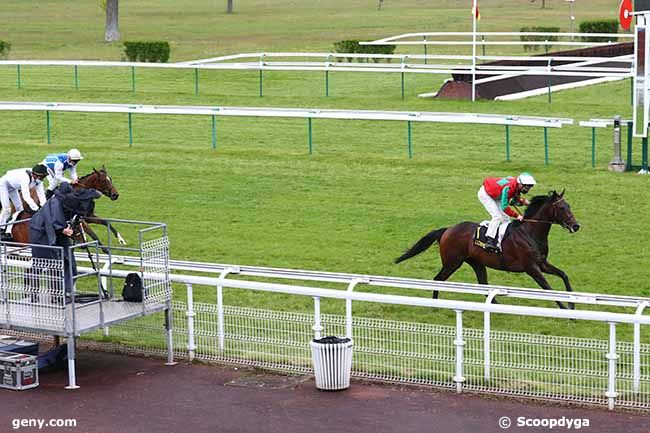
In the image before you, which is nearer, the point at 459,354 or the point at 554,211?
the point at 459,354

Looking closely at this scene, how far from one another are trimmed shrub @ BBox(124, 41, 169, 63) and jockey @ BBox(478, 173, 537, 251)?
24075 mm

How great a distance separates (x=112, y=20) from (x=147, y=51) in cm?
929

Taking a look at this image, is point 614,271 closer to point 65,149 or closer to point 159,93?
point 65,149

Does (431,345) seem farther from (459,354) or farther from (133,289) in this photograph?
Answer: (133,289)

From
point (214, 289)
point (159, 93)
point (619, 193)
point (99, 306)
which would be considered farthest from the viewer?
point (159, 93)

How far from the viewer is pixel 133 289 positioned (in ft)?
40.9

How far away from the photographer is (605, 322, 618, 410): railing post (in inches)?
423

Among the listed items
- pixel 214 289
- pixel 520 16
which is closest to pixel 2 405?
pixel 214 289

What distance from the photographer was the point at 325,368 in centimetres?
1138

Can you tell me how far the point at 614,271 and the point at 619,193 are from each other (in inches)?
163

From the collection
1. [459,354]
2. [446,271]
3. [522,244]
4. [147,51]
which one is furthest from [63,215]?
[147,51]

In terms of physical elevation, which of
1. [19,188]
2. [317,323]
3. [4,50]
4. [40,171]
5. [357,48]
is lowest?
[317,323]

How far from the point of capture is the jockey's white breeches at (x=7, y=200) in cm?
1562

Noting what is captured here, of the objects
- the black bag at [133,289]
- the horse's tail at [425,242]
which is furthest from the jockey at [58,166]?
the horse's tail at [425,242]
